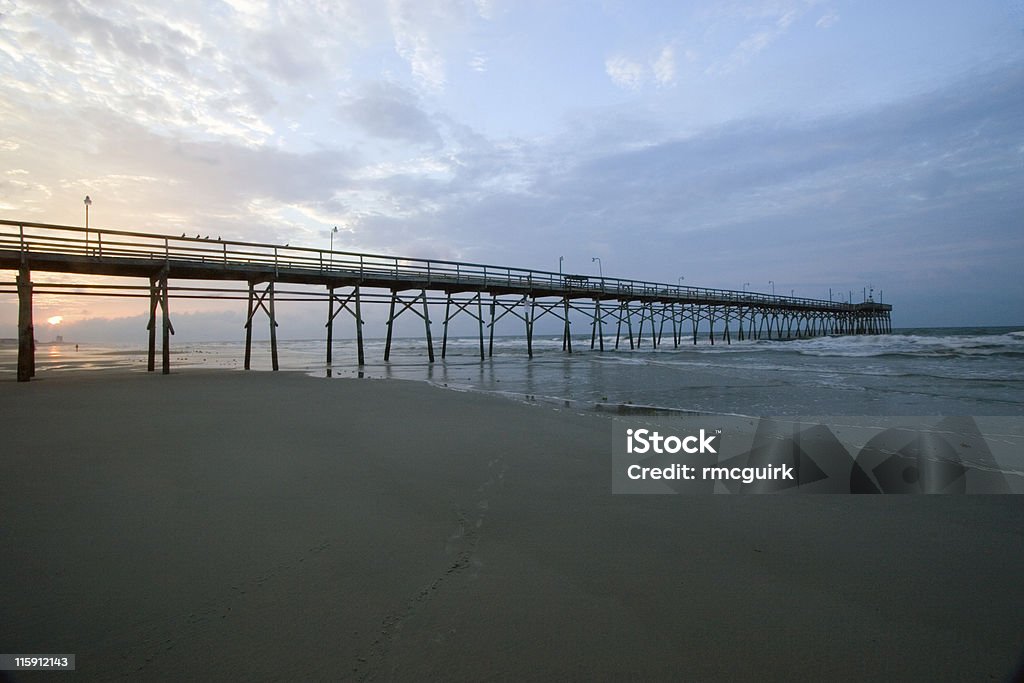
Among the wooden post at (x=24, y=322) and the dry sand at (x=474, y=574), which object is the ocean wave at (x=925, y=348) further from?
the wooden post at (x=24, y=322)

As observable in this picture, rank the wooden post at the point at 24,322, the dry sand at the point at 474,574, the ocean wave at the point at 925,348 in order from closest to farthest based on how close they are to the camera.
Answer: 1. the dry sand at the point at 474,574
2. the wooden post at the point at 24,322
3. the ocean wave at the point at 925,348

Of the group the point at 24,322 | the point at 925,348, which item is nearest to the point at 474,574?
the point at 24,322

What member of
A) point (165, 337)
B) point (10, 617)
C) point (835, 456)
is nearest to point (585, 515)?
point (10, 617)

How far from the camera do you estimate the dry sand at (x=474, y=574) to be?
181 cm

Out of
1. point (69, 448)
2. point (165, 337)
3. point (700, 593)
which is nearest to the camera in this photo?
point (700, 593)

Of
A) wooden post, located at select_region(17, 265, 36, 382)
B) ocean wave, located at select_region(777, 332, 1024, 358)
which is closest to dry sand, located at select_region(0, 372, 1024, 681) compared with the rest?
wooden post, located at select_region(17, 265, 36, 382)

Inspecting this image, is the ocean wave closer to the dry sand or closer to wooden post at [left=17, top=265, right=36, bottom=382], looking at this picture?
the dry sand

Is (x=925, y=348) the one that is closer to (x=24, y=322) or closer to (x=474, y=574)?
(x=474, y=574)

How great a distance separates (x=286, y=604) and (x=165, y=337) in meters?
16.6

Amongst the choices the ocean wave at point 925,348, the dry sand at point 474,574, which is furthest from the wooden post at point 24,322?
the ocean wave at point 925,348

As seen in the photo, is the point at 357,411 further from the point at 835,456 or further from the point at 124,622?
the point at 835,456

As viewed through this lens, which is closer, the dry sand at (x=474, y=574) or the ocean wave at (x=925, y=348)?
the dry sand at (x=474, y=574)

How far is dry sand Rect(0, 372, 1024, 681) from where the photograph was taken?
5.95ft

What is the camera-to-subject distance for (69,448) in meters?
4.79
